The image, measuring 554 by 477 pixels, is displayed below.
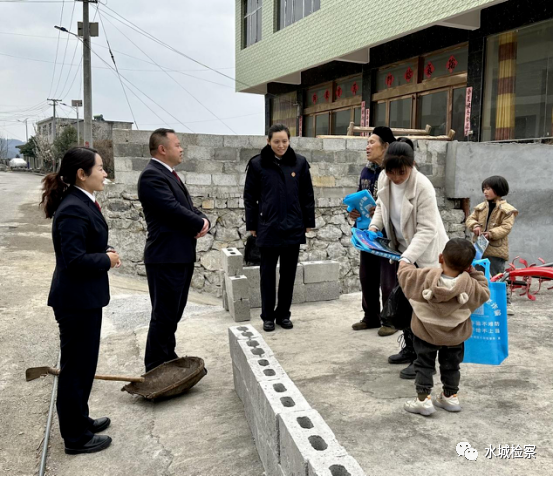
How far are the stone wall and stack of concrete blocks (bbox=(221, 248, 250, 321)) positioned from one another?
296 cm

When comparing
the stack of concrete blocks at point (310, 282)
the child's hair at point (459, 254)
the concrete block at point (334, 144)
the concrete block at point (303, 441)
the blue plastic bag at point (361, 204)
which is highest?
the concrete block at point (334, 144)

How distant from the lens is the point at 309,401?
3568 mm

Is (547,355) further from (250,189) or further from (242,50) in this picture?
(242,50)

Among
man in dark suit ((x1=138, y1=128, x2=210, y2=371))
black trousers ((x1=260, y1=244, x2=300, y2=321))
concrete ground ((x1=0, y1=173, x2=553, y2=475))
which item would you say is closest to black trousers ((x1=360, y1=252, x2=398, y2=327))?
concrete ground ((x1=0, y1=173, x2=553, y2=475))

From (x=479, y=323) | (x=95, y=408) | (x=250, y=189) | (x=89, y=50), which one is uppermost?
(x=89, y=50)

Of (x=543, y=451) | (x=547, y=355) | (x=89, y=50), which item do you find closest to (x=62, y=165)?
(x=543, y=451)

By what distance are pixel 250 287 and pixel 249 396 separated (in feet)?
9.59

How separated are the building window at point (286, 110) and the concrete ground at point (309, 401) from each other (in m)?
17.3

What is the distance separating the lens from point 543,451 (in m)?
2.87

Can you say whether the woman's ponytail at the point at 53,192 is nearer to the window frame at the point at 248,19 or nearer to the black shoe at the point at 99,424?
the black shoe at the point at 99,424

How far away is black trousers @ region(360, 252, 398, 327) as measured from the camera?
15.4 feet

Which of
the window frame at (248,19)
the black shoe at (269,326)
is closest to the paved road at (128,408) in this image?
the black shoe at (269,326)

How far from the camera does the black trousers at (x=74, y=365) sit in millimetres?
3023

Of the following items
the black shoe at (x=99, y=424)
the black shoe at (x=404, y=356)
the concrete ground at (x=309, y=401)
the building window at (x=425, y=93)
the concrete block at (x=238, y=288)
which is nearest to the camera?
the concrete ground at (x=309, y=401)
